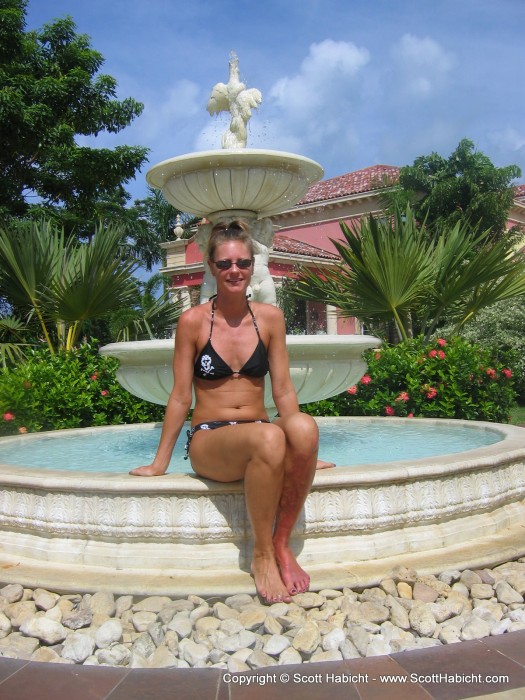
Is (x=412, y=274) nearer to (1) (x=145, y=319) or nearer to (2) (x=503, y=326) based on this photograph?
(1) (x=145, y=319)

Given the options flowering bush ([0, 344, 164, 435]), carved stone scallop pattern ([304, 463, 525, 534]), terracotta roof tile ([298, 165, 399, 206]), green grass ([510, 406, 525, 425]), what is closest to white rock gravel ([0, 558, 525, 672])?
carved stone scallop pattern ([304, 463, 525, 534])

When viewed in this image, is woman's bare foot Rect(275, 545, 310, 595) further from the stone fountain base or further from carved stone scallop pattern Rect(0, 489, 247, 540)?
carved stone scallop pattern Rect(0, 489, 247, 540)

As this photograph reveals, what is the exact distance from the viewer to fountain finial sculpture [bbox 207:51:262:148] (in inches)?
251

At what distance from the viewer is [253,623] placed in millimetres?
2361

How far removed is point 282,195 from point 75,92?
12695 mm

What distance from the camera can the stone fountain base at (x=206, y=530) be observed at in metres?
2.77

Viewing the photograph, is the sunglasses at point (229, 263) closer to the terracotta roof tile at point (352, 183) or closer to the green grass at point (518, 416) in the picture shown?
the green grass at point (518, 416)

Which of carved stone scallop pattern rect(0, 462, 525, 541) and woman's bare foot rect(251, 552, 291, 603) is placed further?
carved stone scallop pattern rect(0, 462, 525, 541)

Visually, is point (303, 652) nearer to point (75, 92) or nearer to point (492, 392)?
point (492, 392)

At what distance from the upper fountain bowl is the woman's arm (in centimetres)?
266

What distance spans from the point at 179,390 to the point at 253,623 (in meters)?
0.99

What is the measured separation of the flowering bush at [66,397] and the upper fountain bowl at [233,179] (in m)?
2.48

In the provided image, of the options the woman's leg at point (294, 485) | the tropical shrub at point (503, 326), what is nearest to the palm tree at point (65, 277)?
the woman's leg at point (294, 485)

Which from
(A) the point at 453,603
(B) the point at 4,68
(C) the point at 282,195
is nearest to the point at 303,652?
(A) the point at 453,603
